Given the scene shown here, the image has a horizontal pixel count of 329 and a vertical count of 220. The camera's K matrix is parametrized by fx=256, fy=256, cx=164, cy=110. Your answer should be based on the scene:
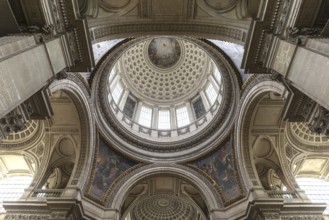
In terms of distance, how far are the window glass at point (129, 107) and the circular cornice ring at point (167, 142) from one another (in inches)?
130

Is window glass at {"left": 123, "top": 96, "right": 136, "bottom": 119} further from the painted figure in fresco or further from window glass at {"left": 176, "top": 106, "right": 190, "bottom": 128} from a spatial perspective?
the painted figure in fresco

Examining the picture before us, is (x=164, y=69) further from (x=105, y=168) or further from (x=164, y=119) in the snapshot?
(x=105, y=168)

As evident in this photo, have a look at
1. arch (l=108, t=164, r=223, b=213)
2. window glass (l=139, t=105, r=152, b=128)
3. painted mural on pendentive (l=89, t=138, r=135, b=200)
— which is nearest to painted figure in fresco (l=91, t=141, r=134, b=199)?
painted mural on pendentive (l=89, t=138, r=135, b=200)

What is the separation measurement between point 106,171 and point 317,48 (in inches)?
460

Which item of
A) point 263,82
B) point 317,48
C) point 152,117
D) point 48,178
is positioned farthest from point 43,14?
point 152,117

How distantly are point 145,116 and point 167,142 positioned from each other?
446cm

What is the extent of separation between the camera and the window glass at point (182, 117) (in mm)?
19269

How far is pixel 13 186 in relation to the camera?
14.8 m

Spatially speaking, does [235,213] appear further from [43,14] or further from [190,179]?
[43,14]

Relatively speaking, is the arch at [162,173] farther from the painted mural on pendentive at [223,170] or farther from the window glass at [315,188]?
the window glass at [315,188]

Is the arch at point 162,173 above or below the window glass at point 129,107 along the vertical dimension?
below

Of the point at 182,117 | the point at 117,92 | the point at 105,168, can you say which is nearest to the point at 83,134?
the point at 105,168

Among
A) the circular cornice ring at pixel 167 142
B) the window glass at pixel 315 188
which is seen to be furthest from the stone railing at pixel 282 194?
the circular cornice ring at pixel 167 142

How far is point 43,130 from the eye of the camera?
12820 mm
